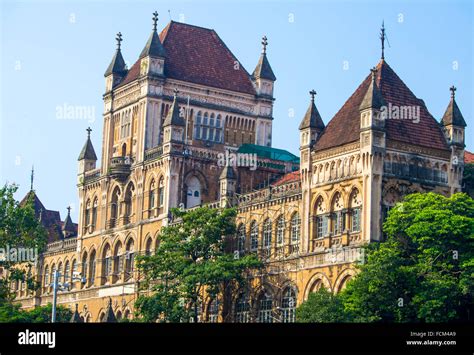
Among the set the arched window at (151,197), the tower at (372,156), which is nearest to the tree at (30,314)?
the arched window at (151,197)

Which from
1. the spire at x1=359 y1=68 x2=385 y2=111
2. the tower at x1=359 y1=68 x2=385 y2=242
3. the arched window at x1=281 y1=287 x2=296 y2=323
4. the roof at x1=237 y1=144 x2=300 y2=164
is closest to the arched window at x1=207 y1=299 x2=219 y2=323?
the arched window at x1=281 y1=287 x2=296 y2=323

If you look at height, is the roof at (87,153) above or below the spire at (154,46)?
below

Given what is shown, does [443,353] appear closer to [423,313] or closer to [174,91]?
[423,313]

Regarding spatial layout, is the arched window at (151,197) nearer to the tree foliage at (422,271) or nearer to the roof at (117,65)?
the roof at (117,65)

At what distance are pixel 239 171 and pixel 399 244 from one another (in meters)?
23.4

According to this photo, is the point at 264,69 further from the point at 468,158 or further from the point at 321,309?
the point at 321,309

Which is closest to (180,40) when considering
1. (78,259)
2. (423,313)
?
(78,259)

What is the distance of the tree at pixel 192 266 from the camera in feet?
234

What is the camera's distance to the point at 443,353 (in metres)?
26.0

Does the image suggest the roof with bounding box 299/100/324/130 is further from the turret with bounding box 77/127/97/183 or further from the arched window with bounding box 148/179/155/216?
the turret with bounding box 77/127/97/183

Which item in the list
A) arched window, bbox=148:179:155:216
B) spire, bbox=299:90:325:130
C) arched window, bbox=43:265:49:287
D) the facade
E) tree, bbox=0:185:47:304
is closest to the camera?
the facade

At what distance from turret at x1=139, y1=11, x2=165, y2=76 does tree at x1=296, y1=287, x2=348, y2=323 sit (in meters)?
28.9

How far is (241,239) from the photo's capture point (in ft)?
254

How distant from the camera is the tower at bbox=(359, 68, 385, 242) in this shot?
211ft
